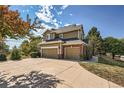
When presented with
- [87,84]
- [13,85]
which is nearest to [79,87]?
[87,84]

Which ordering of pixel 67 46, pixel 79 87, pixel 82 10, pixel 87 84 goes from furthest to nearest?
1. pixel 67 46
2. pixel 82 10
3. pixel 87 84
4. pixel 79 87

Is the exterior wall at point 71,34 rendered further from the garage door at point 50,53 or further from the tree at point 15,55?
the tree at point 15,55

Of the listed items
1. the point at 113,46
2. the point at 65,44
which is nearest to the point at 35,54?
the point at 65,44

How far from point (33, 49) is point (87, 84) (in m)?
14.4

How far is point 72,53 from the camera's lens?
15617 millimetres

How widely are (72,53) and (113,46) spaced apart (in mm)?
13618

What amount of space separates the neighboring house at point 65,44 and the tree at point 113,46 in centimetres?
1096

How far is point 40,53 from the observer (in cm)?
1908

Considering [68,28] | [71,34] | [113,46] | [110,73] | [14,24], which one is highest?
[68,28]

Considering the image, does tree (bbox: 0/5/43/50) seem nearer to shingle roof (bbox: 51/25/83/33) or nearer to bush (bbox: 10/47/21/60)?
bush (bbox: 10/47/21/60)

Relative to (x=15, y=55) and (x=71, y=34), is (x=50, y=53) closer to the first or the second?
(x=71, y=34)
